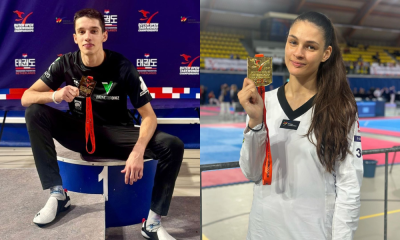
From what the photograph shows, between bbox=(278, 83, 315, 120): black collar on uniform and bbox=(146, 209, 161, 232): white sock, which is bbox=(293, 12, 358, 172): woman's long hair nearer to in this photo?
bbox=(278, 83, 315, 120): black collar on uniform

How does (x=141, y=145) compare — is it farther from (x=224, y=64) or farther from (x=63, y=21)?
(x=224, y=64)

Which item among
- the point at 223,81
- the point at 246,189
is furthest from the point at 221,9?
the point at 246,189

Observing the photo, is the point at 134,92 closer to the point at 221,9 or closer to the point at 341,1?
the point at 221,9

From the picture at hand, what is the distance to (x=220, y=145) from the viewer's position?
834 cm

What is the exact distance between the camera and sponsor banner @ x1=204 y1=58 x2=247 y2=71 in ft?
69.2

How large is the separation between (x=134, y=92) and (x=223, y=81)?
19.1 meters

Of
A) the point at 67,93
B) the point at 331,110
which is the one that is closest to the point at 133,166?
the point at 67,93

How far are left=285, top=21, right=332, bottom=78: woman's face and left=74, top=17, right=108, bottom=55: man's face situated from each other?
47.1 inches

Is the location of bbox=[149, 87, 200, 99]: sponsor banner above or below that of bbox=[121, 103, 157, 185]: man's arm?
above

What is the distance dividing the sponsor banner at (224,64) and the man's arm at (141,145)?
62.4ft

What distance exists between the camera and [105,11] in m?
2.04

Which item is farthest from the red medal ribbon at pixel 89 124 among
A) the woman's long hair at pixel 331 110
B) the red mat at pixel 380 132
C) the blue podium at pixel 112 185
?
the red mat at pixel 380 132

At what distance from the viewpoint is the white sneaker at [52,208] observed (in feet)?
6.35

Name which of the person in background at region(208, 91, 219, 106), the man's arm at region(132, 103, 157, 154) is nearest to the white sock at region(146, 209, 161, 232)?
the man's arm at region(132, 103, 157, 154)
